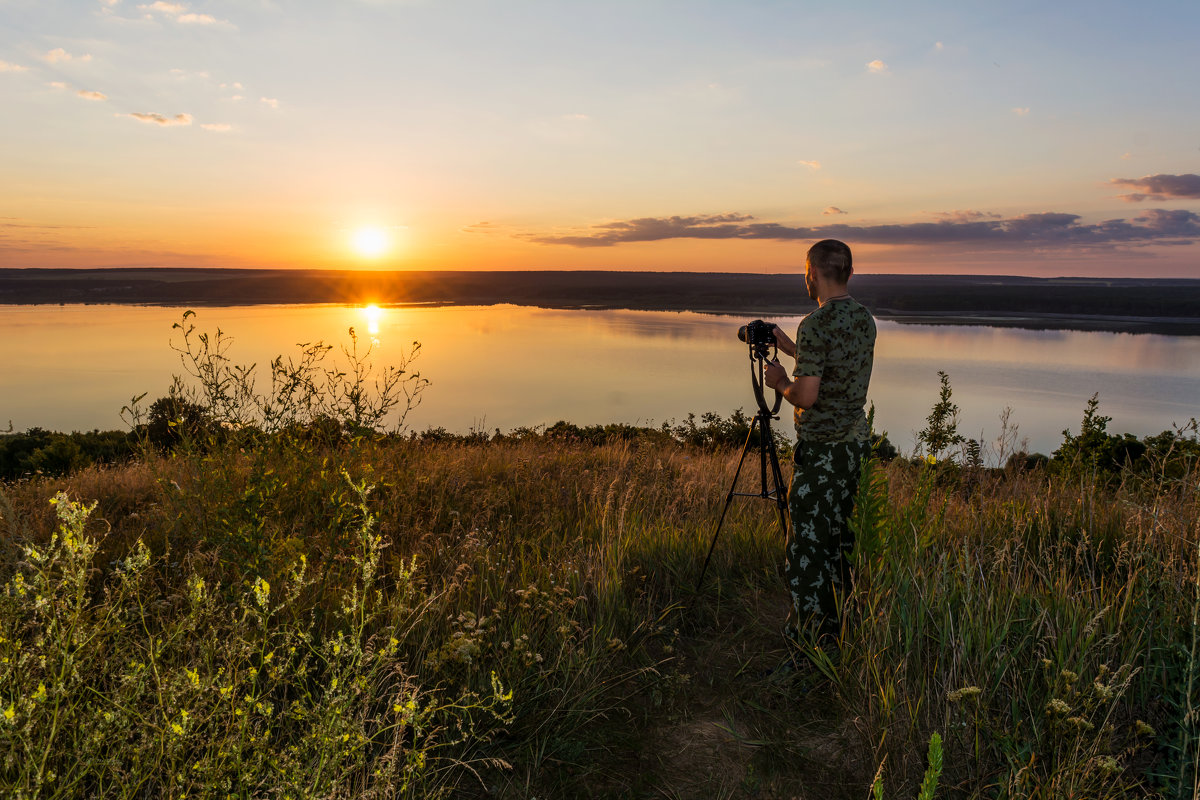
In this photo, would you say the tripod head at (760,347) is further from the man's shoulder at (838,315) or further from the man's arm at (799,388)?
the man's shoulder at (838,315)

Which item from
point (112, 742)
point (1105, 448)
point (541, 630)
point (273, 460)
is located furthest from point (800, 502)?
point (1105, 448)

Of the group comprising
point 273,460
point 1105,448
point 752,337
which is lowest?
point 1105,448

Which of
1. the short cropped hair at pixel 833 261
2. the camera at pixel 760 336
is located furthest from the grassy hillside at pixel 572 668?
the short cropped hair at pixel 833 261

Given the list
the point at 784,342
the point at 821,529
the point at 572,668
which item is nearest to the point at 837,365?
the point at 784,342

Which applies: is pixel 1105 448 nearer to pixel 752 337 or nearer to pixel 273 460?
pixel 752 337

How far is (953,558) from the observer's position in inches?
170

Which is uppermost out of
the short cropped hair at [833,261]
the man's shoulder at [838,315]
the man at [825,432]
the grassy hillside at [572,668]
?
the short cropped hair at [833,261]

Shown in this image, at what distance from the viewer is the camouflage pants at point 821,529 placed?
3.58 metres

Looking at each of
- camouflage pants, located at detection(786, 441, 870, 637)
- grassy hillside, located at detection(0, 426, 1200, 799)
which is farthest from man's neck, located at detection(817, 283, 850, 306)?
grassy hillside, located at detection(0, 426, 1200, 799)

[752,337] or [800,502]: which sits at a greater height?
[752,337]

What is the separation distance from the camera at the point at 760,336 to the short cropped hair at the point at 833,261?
0.48m

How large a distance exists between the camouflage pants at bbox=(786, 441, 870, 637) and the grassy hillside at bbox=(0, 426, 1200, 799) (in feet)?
0.54

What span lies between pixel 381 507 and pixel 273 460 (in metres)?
1.32

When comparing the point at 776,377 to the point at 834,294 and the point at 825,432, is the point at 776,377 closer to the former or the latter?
the point at 825,432
